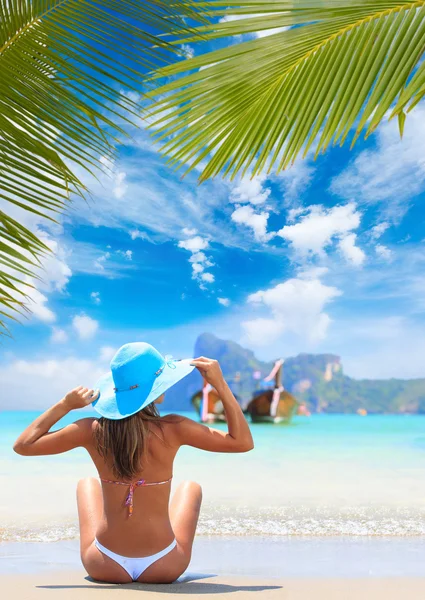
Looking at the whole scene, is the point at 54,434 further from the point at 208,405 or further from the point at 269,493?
the point at 208,405

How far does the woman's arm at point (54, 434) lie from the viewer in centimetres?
214

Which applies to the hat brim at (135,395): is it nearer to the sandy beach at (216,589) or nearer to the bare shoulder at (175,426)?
the bare shoulder at (175,426)

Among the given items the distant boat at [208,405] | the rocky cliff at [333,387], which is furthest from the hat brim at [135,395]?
the rocky cliff at [333,387]

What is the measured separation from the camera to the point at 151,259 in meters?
36.6

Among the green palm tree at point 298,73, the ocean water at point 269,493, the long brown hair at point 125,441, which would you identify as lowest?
the ocean water at point 269,493

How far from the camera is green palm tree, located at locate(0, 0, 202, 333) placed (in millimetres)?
1433

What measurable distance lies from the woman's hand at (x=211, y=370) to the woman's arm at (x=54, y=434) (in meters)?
0.39

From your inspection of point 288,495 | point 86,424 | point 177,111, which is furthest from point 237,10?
point 288,495

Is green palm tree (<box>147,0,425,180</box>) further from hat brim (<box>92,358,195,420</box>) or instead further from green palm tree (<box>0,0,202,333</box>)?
hat brim (<box>92,358,195,420</box>)

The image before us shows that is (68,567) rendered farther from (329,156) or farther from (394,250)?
(394,250)

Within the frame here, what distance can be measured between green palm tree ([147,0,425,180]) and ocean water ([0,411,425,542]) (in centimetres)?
383

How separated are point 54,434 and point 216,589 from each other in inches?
31.5

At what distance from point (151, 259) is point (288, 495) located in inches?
1182

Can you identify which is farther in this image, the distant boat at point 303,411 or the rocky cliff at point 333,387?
the rocky cliff at point 333,387
